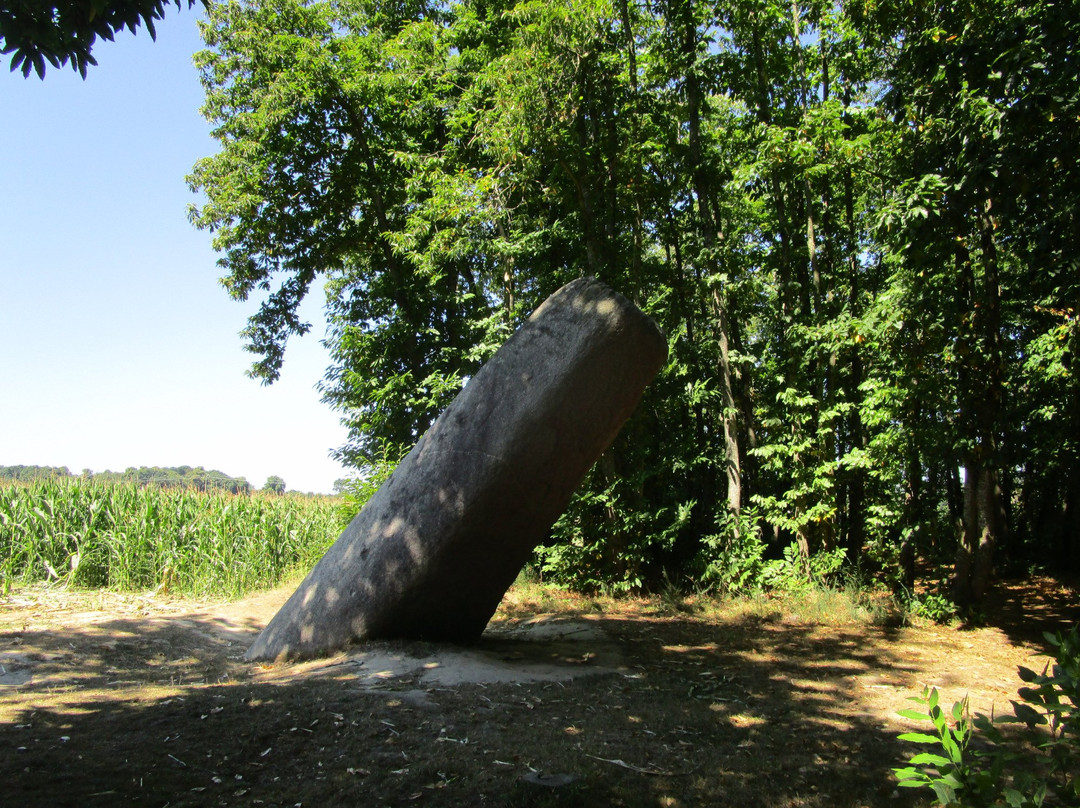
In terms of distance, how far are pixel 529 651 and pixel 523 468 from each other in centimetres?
206

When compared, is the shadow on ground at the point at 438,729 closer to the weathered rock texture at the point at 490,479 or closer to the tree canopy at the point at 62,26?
the weathered rock texture at the point at 490,479

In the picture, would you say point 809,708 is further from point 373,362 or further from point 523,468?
point 373,362

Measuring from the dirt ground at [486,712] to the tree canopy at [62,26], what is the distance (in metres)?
3.30

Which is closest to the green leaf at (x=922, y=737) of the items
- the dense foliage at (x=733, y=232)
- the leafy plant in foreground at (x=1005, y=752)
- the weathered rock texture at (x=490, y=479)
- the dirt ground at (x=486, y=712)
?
the leafy plant in foreground at (x=1005, y=752)

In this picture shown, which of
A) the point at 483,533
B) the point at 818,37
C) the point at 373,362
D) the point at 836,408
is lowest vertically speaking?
the point at 483,533

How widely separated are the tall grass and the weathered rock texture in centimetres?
528

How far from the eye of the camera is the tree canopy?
344 cm

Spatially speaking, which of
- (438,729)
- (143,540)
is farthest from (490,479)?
(143,540)

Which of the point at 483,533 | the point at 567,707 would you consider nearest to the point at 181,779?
the point at 567,707

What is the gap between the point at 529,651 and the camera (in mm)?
6812

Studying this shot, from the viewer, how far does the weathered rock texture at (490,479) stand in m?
5.79

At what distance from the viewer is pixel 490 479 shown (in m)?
5.81

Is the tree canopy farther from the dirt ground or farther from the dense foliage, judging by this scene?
the dense foliage

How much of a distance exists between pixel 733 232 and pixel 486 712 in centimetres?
840
